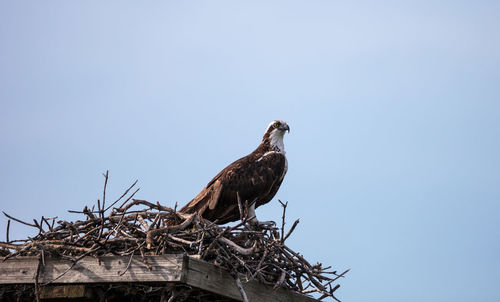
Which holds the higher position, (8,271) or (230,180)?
(230,180)

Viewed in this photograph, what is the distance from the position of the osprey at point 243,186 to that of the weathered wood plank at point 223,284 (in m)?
1.69

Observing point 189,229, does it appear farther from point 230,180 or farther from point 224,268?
point 230,180

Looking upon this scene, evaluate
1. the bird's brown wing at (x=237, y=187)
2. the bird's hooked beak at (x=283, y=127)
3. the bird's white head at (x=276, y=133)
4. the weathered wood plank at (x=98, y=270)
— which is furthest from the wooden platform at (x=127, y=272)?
the bird's hooked beak at (x=283, y=127)

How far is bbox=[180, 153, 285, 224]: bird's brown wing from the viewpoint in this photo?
7723mm

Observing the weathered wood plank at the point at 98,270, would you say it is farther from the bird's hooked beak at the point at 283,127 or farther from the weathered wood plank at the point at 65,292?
the bird's hooked beak at the point at 283,127

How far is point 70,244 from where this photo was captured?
5398 millimetres

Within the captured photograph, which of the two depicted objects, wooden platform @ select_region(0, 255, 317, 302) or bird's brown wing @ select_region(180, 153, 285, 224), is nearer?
wooden platform @ select_region(0, 255, 317, 302)

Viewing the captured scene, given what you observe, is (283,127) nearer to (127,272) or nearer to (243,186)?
(243,186)

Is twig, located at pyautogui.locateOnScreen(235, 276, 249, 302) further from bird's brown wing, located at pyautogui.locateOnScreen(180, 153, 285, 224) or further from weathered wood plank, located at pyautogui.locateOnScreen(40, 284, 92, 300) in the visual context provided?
bird's brown wing, located at pyautogui.locateOnScreen(180, 153, 285, 224)

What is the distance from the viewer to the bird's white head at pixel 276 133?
8900 millimetres

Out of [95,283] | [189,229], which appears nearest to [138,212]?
[189,229]

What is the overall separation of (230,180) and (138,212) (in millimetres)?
2401

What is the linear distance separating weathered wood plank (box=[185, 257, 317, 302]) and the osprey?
66.4 inches

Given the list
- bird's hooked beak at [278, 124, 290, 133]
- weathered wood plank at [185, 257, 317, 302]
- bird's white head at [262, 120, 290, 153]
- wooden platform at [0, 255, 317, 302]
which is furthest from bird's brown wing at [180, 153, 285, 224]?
wooden platform at [0, 255, 317, 302]
